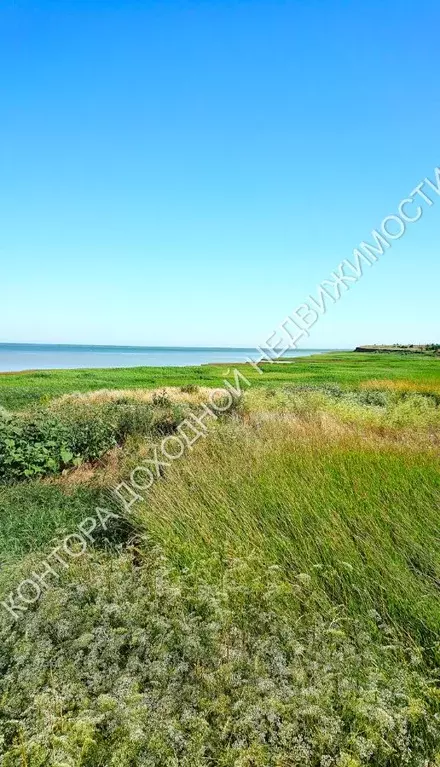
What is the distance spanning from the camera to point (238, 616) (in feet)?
10.1

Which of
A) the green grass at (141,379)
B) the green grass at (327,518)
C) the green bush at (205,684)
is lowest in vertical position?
the green bush at (205,684)

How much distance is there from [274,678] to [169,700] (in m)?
0.55

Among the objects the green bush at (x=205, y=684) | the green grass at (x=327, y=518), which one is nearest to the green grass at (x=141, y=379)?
the green grass at (x=327, y=518)

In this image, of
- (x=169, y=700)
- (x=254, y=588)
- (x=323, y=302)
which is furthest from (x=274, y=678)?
(x=323, y=302)

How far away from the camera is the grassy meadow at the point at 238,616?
85.0 inches

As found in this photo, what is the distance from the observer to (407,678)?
2463mm

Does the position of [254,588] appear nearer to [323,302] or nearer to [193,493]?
[193,493]

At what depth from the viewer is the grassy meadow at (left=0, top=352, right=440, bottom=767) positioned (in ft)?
7.09

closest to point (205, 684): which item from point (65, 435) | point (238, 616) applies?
point (238, 616)

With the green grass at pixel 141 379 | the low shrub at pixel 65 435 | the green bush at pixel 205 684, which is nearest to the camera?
the green bush at pixel 205 684

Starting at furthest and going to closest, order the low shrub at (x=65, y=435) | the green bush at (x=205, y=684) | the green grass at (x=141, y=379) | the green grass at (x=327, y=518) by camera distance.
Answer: the green grass at (x=141, y=379), the low shrub at (x=65, y=435), the green grass at (x=327, y=518), the green bush at (x=205, y=684)

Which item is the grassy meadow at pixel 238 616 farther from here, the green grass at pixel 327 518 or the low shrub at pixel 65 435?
the low shrub at pixel 65 435

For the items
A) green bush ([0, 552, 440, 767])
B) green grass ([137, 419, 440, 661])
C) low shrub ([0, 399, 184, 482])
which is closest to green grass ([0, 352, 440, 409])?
low shrub ([0, 399, 184, 482])

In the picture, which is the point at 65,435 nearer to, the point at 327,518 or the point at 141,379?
the point at 327,518
